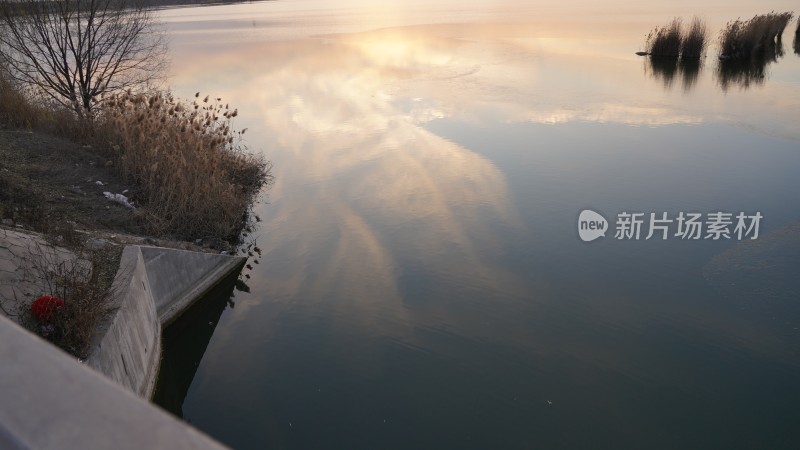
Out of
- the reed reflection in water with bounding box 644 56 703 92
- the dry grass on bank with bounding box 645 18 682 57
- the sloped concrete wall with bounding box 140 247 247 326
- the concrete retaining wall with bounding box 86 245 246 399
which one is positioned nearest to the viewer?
the concrete retaining wall with bounding box 86 245 246 399

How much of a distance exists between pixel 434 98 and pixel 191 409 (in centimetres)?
1232

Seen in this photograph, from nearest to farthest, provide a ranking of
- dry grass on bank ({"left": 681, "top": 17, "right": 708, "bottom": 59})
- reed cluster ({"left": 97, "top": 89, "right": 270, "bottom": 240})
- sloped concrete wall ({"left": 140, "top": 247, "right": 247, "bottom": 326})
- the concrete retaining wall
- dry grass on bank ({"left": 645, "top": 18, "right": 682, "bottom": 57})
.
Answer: the concrete retaining wall < sloped concrete wall ({"left": 140, "top": 247, "right": 247, "bottom": 326}) < reed cluster ({"left": 97, "top": 89, "right": 270, "bottom": 240}) < dry grass on bank ({"left": 681, "top": 17, "right": 708, "bottom": 59}) < dry grass on bank ({"left": 645, "top": 18, "right": 682, "bottom": 57})

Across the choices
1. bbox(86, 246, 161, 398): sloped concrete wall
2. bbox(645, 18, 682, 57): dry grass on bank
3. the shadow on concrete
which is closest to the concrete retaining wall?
bbox(86, 246, 161, 398): sloped concrete wall

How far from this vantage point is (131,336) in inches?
201

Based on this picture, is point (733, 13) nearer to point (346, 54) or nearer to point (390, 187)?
point (346, 54)

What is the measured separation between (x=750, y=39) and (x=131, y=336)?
22803mm

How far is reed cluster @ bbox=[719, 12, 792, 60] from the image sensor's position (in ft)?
69.1

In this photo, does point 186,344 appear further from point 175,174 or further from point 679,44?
point 679,44

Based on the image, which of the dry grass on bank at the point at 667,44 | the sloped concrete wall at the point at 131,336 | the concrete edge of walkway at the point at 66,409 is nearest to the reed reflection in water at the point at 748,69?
the dry grass on bank at the point at 667,44

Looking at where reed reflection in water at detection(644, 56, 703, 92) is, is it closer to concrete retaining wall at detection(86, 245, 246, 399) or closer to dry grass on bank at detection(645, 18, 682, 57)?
dry grass on bank at detection(645, 18, 682, 57)

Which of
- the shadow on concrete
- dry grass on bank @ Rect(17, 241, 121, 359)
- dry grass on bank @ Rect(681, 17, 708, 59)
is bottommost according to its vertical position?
the shadow on concrete

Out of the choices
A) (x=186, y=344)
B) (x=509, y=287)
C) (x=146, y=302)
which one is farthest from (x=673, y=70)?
(x=146, y=302)

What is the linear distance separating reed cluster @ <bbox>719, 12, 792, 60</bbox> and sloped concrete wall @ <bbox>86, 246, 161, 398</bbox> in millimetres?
21444

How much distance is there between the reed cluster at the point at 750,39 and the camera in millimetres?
21062
